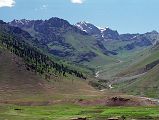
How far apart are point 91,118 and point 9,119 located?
32.0 metres

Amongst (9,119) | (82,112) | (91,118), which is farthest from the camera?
(82,112)

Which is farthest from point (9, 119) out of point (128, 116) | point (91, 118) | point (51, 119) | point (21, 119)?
point (128, 116)

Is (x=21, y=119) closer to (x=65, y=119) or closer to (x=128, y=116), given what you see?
(x=65, y=119)

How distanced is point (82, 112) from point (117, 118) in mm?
37713

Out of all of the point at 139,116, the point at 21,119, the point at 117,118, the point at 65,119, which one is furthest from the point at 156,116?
the point at 21,119

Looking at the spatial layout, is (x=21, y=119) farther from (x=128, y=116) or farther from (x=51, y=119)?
(x=128, y=116)

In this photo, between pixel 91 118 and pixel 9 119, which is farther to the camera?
pixel 91 118

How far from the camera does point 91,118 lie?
162750mm

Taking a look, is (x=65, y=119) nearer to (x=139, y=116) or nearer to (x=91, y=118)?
(x=91, y=118)

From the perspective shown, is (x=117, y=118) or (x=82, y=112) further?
(x=82, y=112)

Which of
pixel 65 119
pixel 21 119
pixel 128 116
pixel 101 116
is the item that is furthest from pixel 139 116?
pixel 21 119

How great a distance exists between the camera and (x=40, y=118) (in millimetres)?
160500

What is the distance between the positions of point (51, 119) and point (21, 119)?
1134 cm

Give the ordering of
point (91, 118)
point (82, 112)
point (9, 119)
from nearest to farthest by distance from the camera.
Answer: point (9, 119) < point (91, 118) < point (82, 112)
